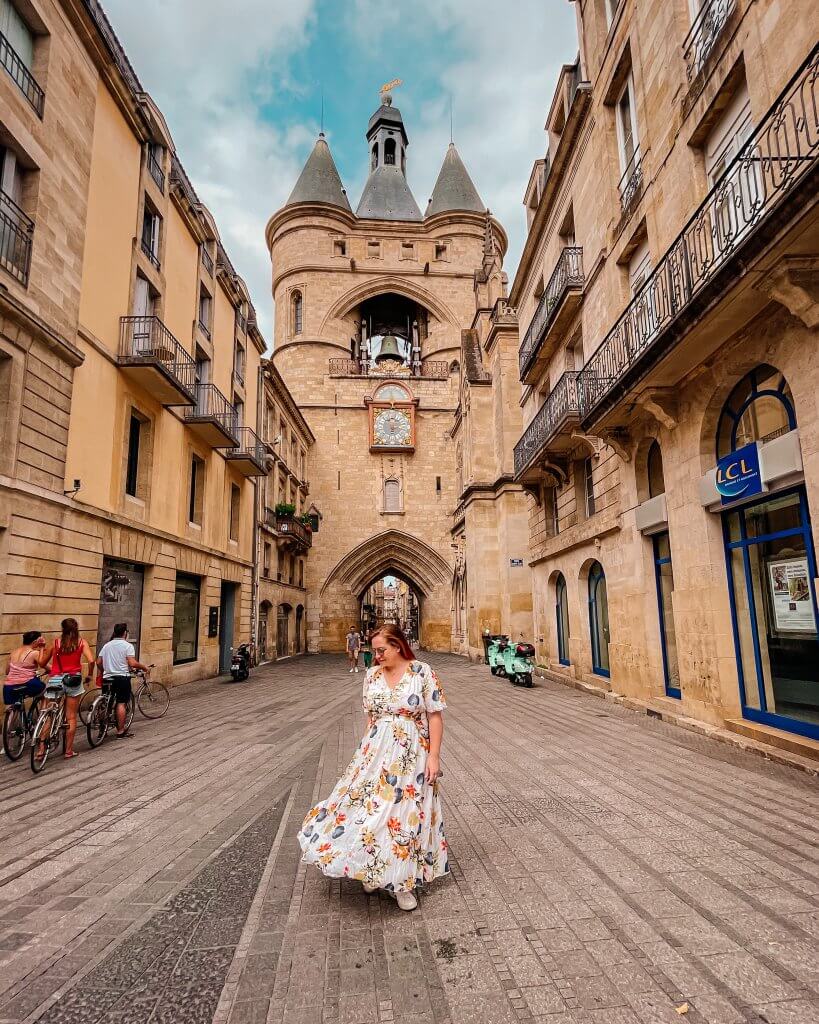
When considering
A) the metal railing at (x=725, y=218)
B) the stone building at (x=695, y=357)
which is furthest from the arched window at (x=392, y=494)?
the metal railing at (x=725, y=218)

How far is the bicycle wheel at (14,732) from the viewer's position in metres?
6.39

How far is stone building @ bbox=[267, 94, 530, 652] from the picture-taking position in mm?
23547

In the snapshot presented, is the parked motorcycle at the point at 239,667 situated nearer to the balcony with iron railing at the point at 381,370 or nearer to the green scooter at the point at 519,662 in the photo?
the green scooter at the point at 519,662

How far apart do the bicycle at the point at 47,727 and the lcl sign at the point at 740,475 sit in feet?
26.8

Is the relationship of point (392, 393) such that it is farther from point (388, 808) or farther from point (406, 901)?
point (406, 901)

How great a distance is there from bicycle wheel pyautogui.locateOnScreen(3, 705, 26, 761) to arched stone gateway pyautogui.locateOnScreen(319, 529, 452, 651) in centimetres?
2382

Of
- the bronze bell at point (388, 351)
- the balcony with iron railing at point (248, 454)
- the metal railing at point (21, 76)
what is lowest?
the balcony with iron railing at point (248, 454)

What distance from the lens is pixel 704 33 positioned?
754 cm

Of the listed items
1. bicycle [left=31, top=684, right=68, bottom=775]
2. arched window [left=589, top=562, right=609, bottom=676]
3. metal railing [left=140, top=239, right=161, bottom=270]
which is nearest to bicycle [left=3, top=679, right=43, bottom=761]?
bicycle [left=31, top=684, right=68, bottom=775]

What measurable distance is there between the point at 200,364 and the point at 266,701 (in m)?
10.2

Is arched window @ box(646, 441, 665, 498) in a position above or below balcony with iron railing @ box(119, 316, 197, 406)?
below

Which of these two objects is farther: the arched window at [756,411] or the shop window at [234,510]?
the shop window at [234,510]

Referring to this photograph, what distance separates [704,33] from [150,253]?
461 inches

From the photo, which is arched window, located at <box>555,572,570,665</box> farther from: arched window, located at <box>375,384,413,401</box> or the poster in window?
arched window, located at <box>375,384,413,401</box>
